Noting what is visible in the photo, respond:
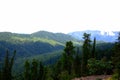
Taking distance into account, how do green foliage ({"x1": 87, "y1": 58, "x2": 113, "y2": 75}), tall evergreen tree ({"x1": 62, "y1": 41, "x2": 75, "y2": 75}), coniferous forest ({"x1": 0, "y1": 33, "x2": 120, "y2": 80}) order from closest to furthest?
coniferous forest ({"x1": 0, "y1": 33, "x2": 120, "y2": 80})
green foliage ({"x1": 87, "y1": 58, "x2": 113, "y2": 75})
tall evergreen tree ({"x1": 62, "y1": 41, "x2": 75, "y2": 75})

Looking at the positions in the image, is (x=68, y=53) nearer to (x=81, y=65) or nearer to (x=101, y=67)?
(x=81, y=65)

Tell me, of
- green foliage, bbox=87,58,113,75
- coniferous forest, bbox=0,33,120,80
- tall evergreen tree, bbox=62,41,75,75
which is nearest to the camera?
coniferous forest, bbox=0,33,120,80

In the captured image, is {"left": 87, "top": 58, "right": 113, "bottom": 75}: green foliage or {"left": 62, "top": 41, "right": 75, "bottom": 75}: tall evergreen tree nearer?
{"left": 87, "top": 58, "right": 113, "bottom": 75}: green foliage

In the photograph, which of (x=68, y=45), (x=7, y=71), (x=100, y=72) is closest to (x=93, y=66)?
(x=100, y=72)

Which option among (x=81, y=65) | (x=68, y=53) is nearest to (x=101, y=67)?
(x=68, y=53)

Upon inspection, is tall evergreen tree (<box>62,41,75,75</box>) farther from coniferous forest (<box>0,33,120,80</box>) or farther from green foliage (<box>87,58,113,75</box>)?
green foliage (<box>87,58,113,75</box>)

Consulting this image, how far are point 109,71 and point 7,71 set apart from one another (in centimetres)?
3713

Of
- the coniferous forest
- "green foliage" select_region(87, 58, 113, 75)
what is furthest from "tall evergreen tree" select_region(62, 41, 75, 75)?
"green foliage" select_region(87, 58, 113, 75)

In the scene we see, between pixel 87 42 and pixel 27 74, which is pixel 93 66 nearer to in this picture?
pixel 87 42

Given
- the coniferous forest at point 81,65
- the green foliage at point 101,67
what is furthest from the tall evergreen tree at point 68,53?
the green foliage at point 101,67

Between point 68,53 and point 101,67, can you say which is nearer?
point 101,67

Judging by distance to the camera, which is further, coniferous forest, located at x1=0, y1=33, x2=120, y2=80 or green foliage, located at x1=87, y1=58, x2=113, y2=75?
green foliage, located at x1=87, y1=58, x2=113, y2=75

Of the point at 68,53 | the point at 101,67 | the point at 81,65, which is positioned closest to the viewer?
the point at 101,67

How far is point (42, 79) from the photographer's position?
132 metres
